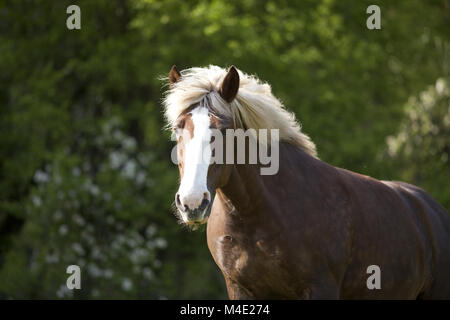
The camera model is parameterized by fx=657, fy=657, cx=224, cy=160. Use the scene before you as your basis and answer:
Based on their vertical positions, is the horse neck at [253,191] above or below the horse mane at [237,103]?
below

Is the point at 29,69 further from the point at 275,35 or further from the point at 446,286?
the point at 446,286

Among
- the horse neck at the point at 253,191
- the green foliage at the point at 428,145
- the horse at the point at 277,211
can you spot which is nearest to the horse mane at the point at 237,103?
the horse at the point at 277,211

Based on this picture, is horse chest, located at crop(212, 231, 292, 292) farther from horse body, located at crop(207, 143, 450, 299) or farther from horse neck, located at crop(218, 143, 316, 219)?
horse neck, located at crop(218, 143, 316, 219)

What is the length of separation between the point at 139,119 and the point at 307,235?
1134 cm

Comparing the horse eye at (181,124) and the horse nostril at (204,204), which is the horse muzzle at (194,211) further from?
the horse eye at (181,124)

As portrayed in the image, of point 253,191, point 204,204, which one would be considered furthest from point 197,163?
point 253,191

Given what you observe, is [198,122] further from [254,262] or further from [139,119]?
[139,119]

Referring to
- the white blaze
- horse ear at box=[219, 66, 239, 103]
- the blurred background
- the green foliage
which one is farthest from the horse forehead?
the green foliage

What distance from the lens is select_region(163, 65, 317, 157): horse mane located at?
4371 millimetres

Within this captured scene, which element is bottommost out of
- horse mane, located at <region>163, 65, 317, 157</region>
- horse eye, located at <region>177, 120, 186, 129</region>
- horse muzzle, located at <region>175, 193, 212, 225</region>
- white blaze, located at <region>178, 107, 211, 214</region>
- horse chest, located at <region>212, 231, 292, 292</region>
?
horse chest, located at <region>212, 231, 292, 292</region>

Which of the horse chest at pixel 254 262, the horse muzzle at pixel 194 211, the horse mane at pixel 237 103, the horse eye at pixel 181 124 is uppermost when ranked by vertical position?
the horse mane at pixel 237 103

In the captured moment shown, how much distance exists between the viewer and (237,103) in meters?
4.50

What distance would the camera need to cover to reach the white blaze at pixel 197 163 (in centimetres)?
393

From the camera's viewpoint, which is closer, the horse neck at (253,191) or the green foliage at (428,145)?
the horse neck at (253,191)
